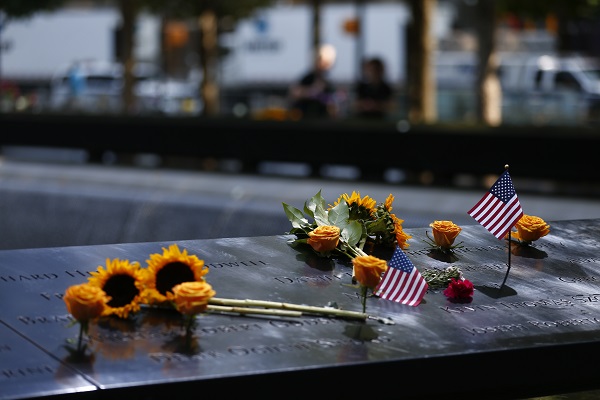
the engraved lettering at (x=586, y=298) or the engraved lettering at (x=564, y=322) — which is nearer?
the engraved lettering at (x=564, y=322)

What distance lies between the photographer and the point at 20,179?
1356 cm

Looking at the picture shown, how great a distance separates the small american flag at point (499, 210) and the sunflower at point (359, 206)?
435 mm

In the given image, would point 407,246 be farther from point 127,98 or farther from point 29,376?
point 127,98

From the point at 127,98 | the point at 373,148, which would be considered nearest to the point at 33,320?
the point at 373,148

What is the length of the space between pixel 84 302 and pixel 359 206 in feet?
5.72

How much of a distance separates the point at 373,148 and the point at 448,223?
999 cm

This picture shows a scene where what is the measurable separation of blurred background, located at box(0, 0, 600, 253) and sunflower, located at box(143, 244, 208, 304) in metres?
6.03

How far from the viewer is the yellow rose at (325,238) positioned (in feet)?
15.3

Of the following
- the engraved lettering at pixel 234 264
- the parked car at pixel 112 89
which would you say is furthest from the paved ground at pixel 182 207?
the parked car at pixel 112 89

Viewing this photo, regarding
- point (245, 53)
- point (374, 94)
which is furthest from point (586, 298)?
point (245, 53)

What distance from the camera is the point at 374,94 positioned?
645 inches

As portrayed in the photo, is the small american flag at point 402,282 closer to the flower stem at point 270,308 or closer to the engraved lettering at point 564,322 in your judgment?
the flower stem at point 270,308

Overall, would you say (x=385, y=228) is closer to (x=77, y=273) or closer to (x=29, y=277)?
(x=77, y=273)

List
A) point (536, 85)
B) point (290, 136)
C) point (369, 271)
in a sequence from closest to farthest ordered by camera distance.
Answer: point (369, 271)
point (290, 136)
point (536, 85)
